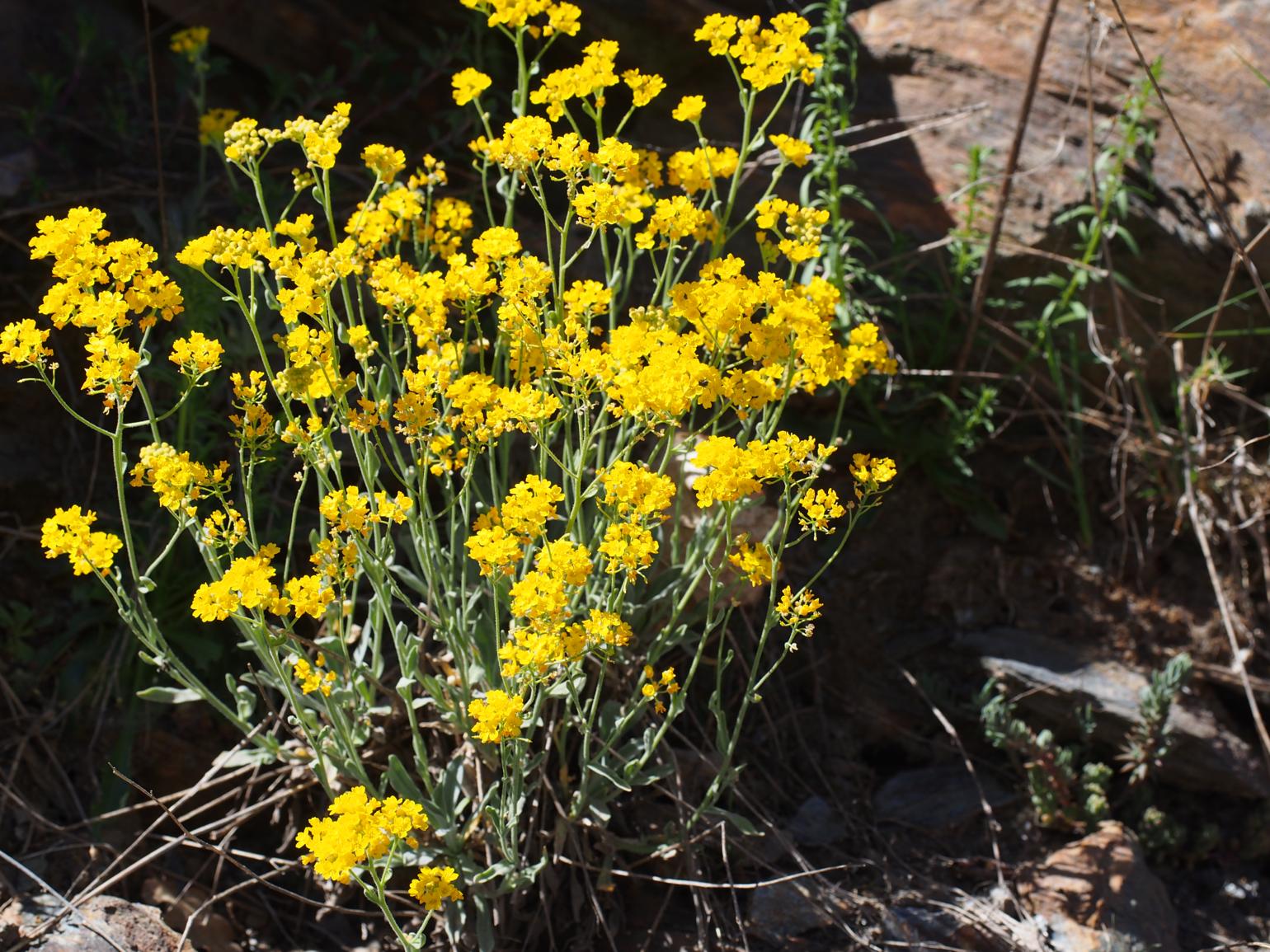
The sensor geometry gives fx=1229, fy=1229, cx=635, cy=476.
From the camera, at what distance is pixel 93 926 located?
2715 millimetres

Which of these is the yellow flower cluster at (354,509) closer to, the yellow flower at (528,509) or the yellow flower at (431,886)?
the yellow flower at (528,509)

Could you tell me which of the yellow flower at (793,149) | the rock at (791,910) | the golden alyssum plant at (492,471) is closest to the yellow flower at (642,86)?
the golden alyssum plant at (492,471)

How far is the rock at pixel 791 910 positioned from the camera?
9.77 feet

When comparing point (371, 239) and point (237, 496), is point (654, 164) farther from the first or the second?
point (237, 496)

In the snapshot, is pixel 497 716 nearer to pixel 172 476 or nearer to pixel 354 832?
pixel 354 832

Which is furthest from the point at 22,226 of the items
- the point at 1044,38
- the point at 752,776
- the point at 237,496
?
the point at 1044,38

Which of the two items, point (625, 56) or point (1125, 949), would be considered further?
point (625, 56)

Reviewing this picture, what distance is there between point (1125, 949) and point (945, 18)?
10.1 feet

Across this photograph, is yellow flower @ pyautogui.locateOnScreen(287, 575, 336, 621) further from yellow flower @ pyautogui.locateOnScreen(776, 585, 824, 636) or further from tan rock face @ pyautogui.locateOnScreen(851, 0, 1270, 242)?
tan rock face @ pyautogui.locateOnScreen(851, 0, 1270, 242)

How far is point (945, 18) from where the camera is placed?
4367 millimetres

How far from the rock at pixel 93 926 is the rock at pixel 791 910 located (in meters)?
1.32

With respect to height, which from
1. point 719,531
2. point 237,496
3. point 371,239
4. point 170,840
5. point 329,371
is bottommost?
point 170,840

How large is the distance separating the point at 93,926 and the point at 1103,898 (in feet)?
8.09

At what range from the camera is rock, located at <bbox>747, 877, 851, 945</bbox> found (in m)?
2.98
